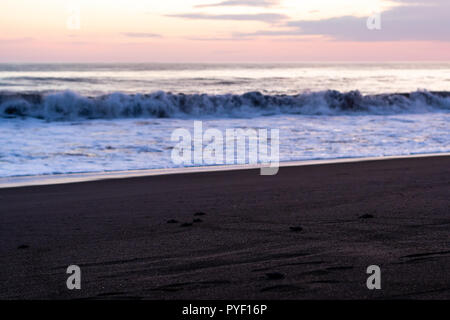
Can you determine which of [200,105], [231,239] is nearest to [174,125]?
[200,105]

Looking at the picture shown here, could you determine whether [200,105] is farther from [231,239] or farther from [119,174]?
[231,239]

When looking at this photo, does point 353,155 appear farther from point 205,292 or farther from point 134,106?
point 134,106

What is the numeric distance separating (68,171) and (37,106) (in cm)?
1419

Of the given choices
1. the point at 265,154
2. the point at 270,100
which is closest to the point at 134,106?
the point at 270,100

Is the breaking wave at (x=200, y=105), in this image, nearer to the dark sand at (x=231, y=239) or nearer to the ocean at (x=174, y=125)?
the ocean at (x=174, y=125)

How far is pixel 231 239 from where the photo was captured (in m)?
4.46

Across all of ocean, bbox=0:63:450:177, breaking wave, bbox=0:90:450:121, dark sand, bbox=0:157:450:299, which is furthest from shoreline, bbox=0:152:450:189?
breaking wave, bbox=0:90:450:121

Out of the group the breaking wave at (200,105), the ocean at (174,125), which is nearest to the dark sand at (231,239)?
the ocean at (174,125)

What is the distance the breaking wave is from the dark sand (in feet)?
48.6

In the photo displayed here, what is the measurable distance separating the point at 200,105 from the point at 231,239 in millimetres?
20071

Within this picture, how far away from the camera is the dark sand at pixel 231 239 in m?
3.29

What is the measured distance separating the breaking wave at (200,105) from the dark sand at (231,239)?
48.6ft

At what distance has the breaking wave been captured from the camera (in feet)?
71.9
